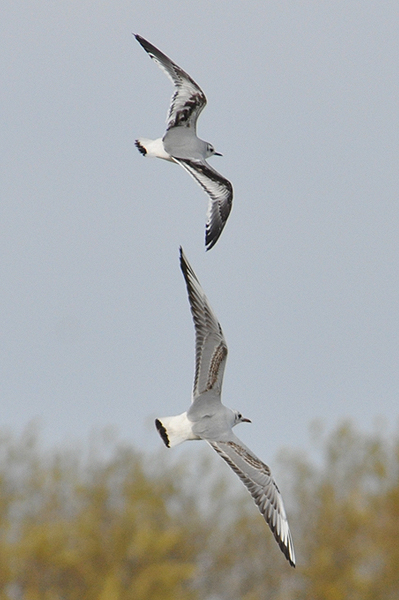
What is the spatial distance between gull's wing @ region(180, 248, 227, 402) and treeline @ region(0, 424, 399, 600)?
13.9 m

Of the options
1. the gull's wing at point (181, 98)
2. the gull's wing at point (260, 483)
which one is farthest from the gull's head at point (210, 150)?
the gull's wing at point (260, 483)

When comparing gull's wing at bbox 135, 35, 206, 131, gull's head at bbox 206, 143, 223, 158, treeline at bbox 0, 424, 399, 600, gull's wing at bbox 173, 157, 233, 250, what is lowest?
treeline at bbox 0, 424, 399, 600

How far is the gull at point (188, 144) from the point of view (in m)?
11.9

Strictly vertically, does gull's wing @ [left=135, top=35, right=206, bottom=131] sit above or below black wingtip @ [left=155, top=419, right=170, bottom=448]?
above

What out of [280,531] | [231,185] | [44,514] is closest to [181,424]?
[280,531]

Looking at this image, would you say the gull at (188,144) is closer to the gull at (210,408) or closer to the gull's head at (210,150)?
the gull's head at (210,150)

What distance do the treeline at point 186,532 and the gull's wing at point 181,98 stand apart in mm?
12586

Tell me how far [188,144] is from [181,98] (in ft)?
1.55

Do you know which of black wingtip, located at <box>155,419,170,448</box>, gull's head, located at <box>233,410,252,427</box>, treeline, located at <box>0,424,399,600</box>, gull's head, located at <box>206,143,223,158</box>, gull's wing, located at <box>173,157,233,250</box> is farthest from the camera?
treeline, located at <box>0,424,399,600</box>

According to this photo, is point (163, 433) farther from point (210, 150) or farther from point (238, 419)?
point (210, 150)

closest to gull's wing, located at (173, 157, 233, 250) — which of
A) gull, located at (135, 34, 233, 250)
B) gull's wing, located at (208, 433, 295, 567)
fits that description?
gull, located at (135, 34, 233, 250)

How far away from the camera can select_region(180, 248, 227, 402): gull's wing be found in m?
10.4

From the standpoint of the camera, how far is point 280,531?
10.7 metres

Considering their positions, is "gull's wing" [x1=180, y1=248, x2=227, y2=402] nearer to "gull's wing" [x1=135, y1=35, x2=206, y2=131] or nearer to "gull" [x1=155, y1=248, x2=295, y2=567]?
"gull" [x1=155, y1=248, x2=295, y2=567]
